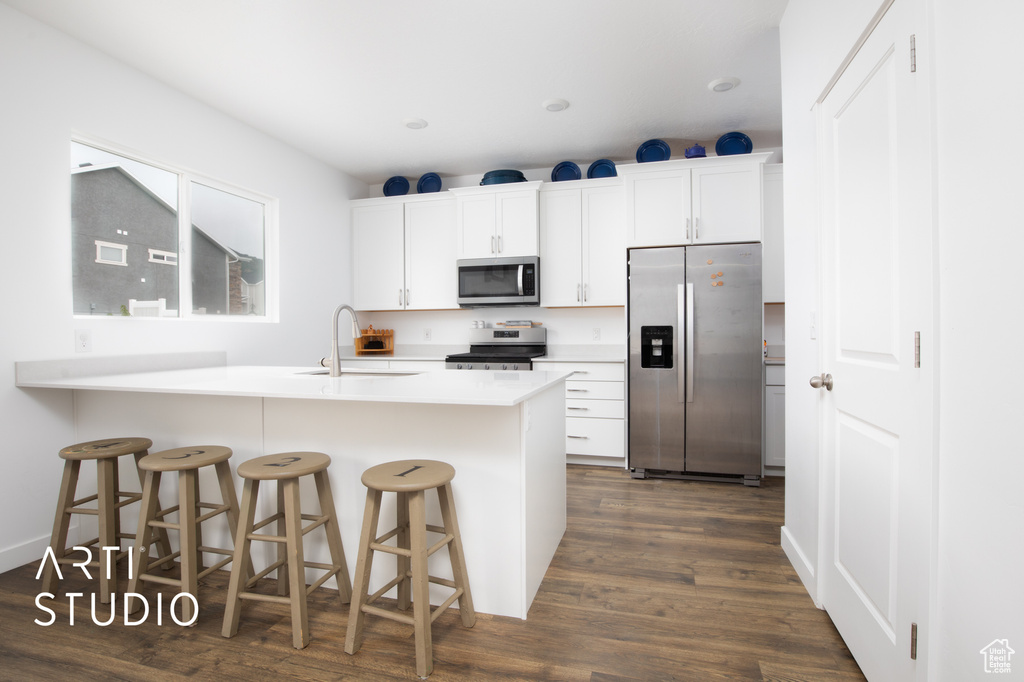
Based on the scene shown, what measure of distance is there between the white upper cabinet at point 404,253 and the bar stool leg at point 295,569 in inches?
119

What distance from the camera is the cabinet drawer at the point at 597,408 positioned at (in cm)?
401

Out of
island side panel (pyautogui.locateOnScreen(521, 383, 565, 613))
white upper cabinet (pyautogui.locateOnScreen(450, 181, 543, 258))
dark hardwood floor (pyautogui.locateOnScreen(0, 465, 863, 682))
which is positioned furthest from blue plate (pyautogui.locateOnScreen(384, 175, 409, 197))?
dark hardwood floor (pyautogui.locateOnScreen(0, 465, 863, 682))

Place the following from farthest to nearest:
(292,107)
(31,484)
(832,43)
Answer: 1. (292,107)
2. (31,484)
3. (832,43)

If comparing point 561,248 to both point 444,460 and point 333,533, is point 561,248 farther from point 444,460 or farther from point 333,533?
point 333,533

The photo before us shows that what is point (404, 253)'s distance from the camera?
4.84 meters

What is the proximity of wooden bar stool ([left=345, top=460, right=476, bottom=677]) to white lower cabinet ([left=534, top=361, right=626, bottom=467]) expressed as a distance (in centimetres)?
230

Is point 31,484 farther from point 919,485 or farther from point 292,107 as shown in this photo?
point 919,485

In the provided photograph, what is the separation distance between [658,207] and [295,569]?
11.2 ft

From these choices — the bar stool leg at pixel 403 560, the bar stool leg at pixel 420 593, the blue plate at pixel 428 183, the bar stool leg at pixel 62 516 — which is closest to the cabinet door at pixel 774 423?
the bar stool leg at pixel 403 560

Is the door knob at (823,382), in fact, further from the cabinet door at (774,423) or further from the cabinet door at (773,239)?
the cabinet door at (773,239)

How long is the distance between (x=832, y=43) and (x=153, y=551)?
12.0 feet

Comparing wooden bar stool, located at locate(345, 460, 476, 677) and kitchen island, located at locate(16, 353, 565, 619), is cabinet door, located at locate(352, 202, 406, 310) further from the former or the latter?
wooden bar stool, located at locate(345, 460, 476, 677)

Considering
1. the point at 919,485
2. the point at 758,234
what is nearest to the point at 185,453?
the point at 919,485

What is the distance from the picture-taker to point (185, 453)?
6.73 feet
